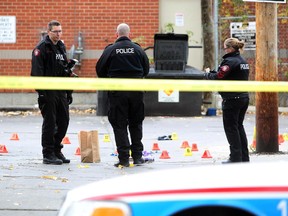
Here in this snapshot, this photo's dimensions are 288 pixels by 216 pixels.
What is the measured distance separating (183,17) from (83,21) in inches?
101

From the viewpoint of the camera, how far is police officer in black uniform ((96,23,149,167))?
1047cm

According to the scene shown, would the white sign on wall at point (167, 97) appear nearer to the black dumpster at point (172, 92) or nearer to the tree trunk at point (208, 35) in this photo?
the black dumpster at point (172, 92)

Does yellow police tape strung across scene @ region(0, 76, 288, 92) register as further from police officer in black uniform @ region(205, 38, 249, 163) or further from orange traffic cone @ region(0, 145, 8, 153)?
orange traffic cone @ region(0, 145, 8, 153)

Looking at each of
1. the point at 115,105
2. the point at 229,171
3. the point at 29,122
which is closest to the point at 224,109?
the point at 115,105

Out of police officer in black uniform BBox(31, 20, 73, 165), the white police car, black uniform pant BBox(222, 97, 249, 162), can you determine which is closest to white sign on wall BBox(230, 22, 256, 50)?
black uniform pant BBox(222, 97, 249, 162)

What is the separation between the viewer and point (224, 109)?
10609 millimetres

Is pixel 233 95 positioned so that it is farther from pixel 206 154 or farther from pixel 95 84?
pixel 95 84

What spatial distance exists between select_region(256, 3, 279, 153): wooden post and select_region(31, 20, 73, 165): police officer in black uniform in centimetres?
290

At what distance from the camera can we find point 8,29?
A: 20422 millimetres

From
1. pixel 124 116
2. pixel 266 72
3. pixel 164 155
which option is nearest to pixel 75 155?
pixel 164 155

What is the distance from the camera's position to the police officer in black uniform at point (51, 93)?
10.6 m

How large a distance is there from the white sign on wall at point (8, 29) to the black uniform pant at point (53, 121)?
9759mm

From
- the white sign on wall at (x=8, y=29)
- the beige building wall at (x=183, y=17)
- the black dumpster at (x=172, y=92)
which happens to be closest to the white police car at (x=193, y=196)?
Answer: the black dumpster at (x=172, y=92)

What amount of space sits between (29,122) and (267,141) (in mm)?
6897
